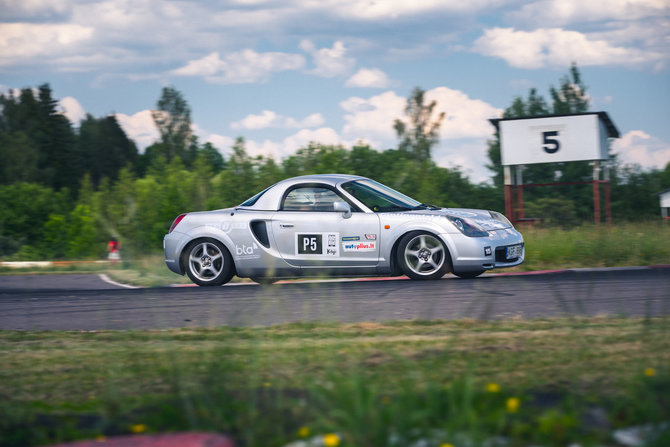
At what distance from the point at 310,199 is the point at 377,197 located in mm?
905

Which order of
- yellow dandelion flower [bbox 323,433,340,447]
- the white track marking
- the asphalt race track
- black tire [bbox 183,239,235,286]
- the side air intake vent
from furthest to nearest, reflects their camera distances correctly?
the white track marking → black tire [bbox 183,239,235,286] → the side air intake vent → the asphalt race track → yellow dandelion flower [bbox 323,433,340,447]

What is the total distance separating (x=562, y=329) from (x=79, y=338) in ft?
12.4

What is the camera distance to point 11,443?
3.23m

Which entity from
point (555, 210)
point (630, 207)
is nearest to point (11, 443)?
point (555, 210)

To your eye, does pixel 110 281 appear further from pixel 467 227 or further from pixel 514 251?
pixel 514 251

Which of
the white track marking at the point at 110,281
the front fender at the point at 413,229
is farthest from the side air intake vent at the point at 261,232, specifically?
the white track marking at the point at 110,281

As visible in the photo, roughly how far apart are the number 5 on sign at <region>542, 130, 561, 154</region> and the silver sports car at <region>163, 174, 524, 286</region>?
596 inches

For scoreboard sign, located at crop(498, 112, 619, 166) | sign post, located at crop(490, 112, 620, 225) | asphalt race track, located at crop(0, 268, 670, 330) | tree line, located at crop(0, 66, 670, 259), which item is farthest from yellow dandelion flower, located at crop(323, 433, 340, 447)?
scoreboard sign, located at crop(498, 112, 619, 166)

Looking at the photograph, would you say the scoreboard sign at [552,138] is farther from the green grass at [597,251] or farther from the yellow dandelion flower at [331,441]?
the yellow dandelion flower at [331,441]

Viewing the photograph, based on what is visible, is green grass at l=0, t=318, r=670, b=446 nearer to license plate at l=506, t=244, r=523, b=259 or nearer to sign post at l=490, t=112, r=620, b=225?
license plate at l=506, t=244, r=523, b=259

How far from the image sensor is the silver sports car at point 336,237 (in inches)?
385

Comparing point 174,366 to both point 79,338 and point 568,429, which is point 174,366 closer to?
point 568,429

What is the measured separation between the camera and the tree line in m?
33.2

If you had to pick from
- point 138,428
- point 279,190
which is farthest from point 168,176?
point 138,428
